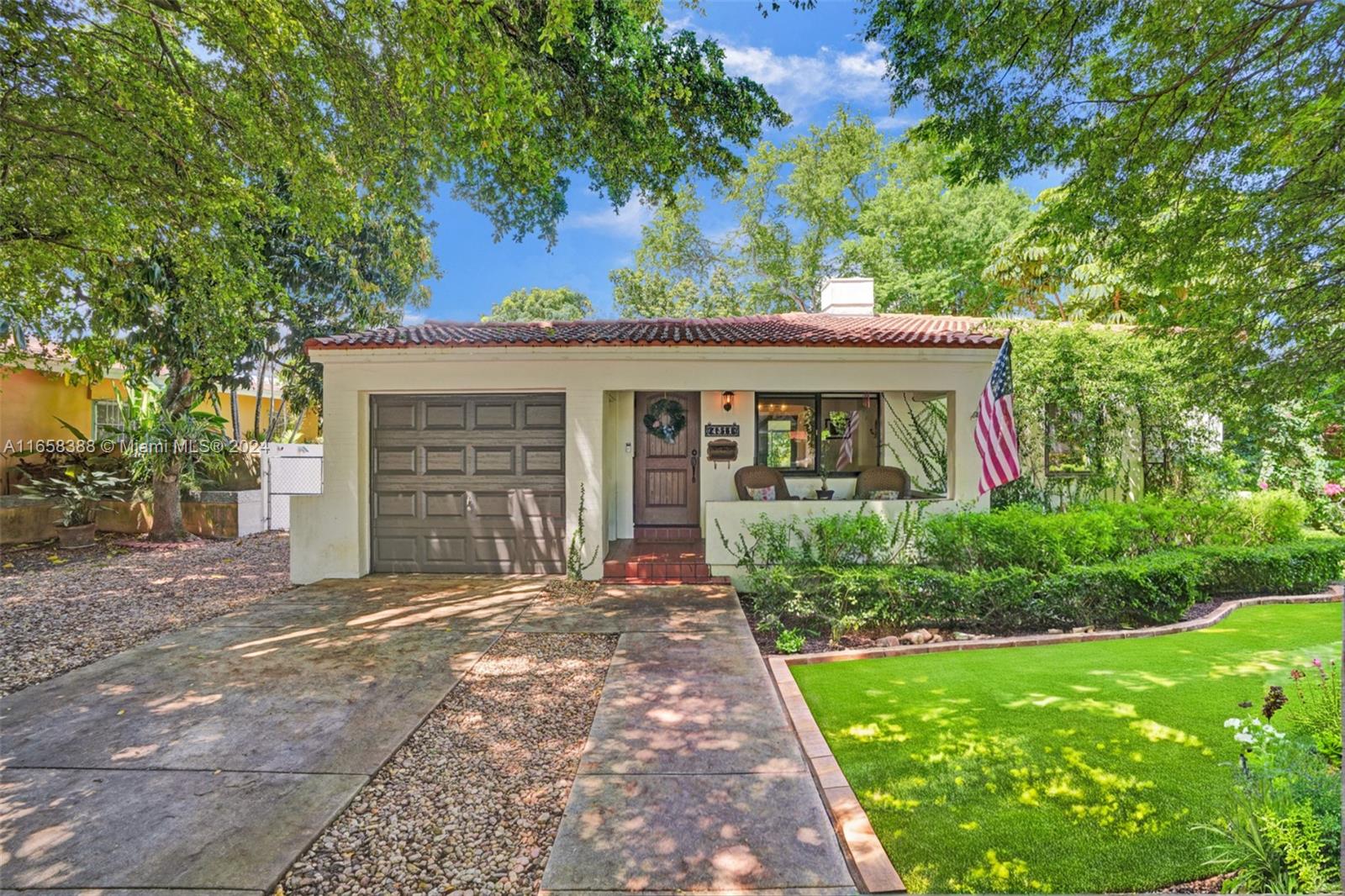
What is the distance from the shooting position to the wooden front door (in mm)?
10336

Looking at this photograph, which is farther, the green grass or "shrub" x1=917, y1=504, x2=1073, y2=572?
"shrub" x1=917, y1=504, x2=1073, y2=572

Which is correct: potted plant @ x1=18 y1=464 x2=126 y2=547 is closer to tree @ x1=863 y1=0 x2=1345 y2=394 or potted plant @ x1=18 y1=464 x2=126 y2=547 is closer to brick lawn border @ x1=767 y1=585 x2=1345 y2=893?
brick lawn border @ x1=767 y1=585 x2=1345 y2=893

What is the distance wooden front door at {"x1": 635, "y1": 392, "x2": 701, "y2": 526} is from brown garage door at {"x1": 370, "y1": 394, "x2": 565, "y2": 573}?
226 centimetres

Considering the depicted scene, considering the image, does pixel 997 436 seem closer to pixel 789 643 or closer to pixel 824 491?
pixel 789 643

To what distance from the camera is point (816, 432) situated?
33.8 feet

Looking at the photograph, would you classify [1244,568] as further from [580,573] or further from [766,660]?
[580,573]

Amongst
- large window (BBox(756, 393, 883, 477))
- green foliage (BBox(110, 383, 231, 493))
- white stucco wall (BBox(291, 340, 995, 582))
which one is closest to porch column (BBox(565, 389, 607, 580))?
white stucco wall (BBox(291, 340, 995, 582))

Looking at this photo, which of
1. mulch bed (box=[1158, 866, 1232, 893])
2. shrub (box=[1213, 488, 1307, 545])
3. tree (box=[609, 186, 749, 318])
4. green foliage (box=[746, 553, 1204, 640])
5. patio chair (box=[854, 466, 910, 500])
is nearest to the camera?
mulch bed (box=[1158, 866, 1232, 893])

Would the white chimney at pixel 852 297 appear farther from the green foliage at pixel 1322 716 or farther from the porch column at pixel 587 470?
the green foliage at pixel 1322 716

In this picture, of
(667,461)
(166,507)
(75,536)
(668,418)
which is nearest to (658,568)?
(667,461)

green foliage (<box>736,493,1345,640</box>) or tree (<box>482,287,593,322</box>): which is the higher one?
tree (<box>482,287,593,322</box>)

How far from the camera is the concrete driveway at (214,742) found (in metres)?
2.64

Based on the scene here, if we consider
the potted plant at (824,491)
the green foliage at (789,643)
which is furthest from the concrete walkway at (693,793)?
the potted plant at (824,491)

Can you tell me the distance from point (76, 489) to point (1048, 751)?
50.8 ft
